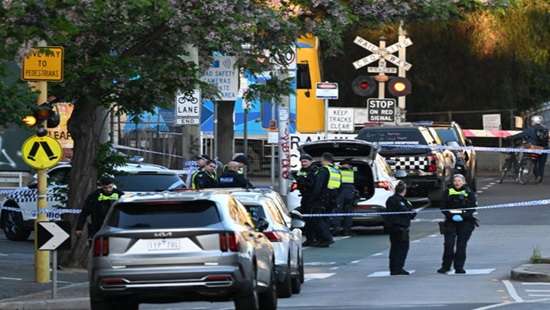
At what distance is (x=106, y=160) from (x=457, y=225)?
5541 millimetres

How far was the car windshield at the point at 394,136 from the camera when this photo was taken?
3455 centimetres

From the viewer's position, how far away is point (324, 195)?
2691cm

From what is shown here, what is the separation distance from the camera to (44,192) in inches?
811

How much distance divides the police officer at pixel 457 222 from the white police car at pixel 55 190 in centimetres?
559

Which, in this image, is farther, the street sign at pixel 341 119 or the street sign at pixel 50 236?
the street sign at pixel 341 119

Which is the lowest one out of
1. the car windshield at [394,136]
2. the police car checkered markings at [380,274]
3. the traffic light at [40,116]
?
the police car checkered markings at [380,274]

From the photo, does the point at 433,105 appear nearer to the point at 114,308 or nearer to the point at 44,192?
the point at 44,192

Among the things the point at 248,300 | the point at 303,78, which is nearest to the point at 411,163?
the point at 303,78

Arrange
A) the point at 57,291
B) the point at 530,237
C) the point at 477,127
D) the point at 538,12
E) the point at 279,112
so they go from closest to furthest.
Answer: the point at 57,291
the point at 530,237
the point at 279,112
the point at 538,12
the point at 477,127

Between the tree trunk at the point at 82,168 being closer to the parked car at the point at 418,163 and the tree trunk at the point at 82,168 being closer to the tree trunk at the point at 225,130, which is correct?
the tree trunk at the point at 225,130

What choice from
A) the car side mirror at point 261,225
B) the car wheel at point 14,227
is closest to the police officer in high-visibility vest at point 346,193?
the car wheel at point 14,227

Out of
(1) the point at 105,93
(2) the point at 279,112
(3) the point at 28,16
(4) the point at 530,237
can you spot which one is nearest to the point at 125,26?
(1) the point at 105,93

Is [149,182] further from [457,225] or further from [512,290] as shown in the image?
[512,290]

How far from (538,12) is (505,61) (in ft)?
7.84
